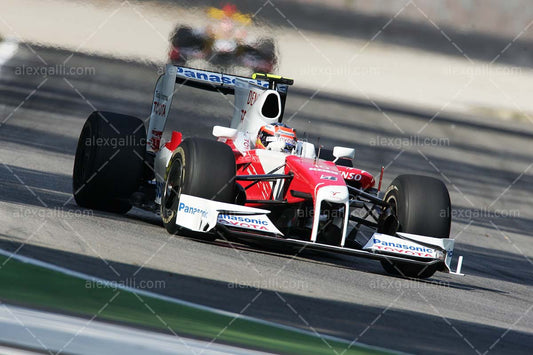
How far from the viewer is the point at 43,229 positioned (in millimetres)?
→ 8422

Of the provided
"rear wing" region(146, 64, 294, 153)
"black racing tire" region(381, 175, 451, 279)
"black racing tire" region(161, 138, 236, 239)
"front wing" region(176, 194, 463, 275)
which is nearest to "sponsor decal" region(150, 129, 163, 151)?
"rear wing" region(146, 64, 294, 153)

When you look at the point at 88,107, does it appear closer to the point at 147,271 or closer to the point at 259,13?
the point at 259,13

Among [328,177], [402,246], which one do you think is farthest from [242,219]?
[402,246]

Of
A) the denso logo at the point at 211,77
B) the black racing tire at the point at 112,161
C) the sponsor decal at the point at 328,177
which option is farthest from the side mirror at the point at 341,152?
the black racing tire at the point at 112,161

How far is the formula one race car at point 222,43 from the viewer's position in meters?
22.5

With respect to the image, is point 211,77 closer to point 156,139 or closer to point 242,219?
point 156,139

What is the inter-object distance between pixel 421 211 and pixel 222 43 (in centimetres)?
1490

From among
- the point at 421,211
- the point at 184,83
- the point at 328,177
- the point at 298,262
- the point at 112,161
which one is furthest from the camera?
the point at 184,83

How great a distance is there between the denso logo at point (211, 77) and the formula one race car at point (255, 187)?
0.03 ft

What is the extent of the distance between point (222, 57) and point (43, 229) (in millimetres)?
15102

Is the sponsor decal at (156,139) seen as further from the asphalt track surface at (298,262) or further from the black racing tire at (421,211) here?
the black racing tire at (421,211)

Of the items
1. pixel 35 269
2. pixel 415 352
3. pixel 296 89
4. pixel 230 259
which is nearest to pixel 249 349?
pixel 415 352

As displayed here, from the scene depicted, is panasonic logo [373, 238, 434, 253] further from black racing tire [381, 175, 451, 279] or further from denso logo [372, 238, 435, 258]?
black racing tire [381, 175, 451, 279]

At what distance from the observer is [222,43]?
23672mm
